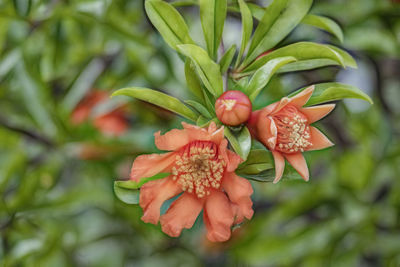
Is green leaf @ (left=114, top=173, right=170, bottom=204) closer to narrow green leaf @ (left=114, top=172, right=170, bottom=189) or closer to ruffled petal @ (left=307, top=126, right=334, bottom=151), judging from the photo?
narrow green leaf @ (left=114, top=172, right=170, bottom=189)

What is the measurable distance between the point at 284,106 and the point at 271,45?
0.49ft

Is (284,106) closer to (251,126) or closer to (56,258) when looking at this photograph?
(251,126)

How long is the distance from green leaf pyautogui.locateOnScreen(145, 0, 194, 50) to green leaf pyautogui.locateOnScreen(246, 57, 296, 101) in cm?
12

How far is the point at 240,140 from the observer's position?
652mm

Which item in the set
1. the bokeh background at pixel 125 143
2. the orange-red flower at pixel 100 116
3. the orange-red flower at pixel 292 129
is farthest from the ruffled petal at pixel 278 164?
the orange-red flower at pixel 100 116

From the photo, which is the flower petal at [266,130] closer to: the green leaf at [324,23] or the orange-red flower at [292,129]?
the orange-red flower at [292,129]

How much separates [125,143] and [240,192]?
0.74m

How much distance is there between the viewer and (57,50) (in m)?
1.33

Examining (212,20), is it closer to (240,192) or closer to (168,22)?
(168,22)

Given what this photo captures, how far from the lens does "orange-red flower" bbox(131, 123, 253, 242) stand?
0.66 metres

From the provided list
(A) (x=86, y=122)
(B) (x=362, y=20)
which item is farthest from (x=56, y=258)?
(B) (x=362, y=20)

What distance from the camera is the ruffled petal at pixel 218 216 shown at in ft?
2.19

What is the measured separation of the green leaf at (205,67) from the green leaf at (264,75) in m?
0.05

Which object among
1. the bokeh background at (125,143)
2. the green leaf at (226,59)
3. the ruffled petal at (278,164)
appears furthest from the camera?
the bokeh background at (125,143)
